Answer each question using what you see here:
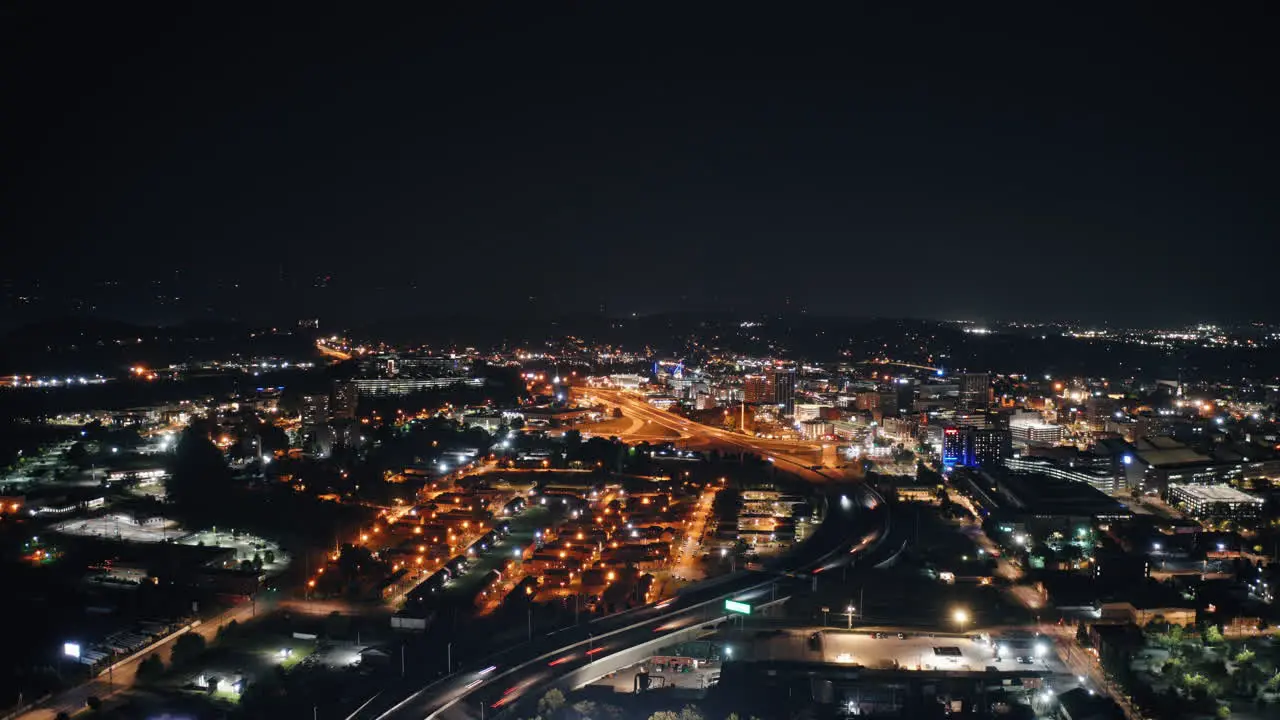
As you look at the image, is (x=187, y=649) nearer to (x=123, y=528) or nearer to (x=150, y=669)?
(x=150, y=669)

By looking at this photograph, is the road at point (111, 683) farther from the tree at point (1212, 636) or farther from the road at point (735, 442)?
the road at point (735, 442)

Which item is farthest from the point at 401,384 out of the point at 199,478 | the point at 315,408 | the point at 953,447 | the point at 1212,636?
the point at 1212,636

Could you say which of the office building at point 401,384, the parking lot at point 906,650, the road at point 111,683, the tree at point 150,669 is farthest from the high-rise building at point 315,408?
the parking lot at point 906,650

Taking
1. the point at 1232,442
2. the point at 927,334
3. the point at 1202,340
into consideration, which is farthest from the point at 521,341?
the point at 1202,340

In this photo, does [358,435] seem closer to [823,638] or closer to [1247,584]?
[823,638]

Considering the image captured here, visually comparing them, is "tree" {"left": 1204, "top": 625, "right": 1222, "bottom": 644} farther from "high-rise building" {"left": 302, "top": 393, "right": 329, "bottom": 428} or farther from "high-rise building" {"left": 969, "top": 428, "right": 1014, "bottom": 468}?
"high-rise building" {"left": 302, "top": 393, "right": 329, "bottom": 428}

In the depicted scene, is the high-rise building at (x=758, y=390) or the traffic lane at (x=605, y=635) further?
the high-rise building at (x=758, y=390)
